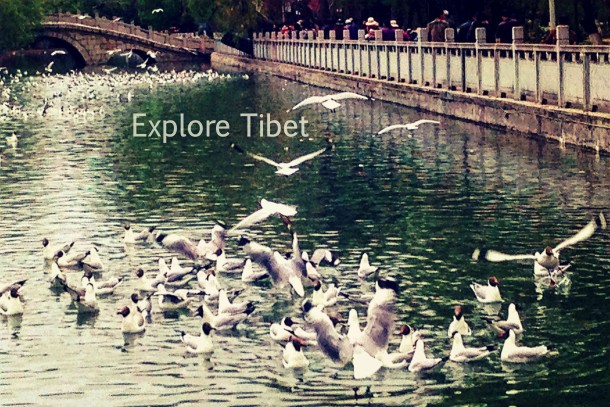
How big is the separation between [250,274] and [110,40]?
285ft

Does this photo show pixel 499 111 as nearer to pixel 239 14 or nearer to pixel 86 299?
pixel 86 299

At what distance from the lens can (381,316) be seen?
13.8 m

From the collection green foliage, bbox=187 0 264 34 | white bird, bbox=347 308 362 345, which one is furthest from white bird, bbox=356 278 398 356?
green foliage, bbox=187 0 264 34

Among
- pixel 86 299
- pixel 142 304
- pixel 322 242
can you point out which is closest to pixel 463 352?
pixel 142 304

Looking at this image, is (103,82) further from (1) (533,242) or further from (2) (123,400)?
(2) (123,400)

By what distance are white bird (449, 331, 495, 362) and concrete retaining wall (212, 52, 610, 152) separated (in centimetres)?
1305

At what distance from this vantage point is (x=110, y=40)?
103562mm

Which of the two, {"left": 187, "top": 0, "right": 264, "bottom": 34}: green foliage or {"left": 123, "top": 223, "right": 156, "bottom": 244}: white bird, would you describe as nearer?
{"left": 123, "top": 223, "right": 156, "bottom": 244}: white bird

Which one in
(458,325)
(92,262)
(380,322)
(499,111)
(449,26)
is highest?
(449,26)

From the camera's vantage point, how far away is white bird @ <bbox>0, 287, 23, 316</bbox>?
1675 centimetres

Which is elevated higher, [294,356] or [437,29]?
[437,29]

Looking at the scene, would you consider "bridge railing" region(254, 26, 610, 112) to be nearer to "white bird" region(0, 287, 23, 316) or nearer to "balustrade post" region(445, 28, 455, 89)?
"balustrade post" region(445, 28, 455, 89)

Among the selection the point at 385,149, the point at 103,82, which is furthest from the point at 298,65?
the point at 385,149

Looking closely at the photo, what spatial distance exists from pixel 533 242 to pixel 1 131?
24.2 metres
